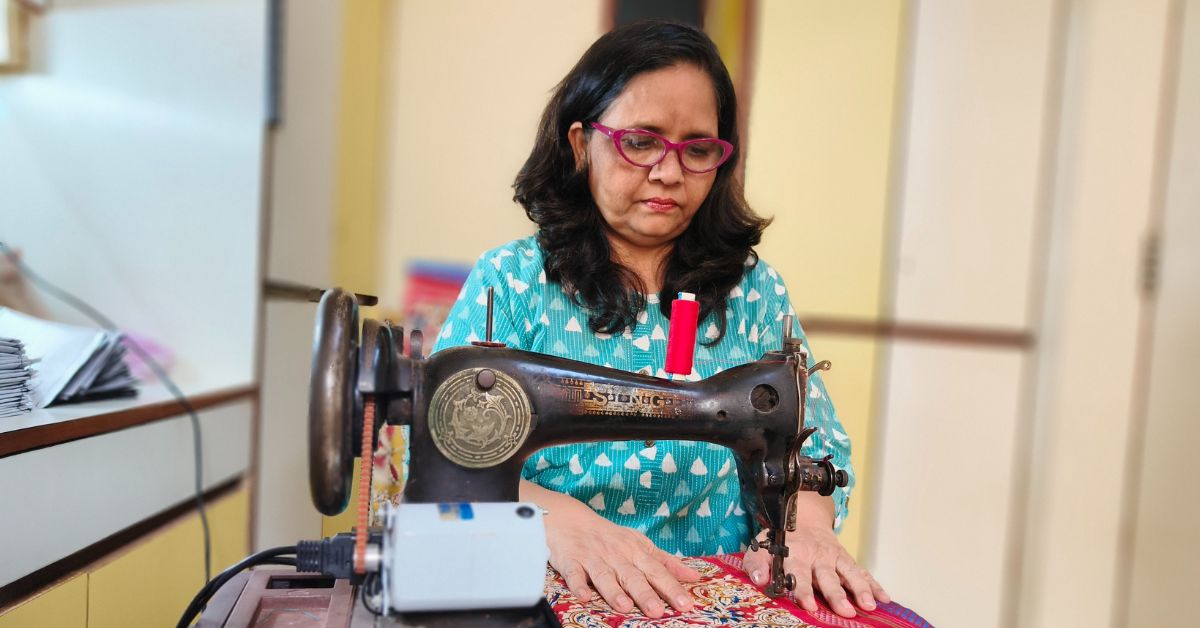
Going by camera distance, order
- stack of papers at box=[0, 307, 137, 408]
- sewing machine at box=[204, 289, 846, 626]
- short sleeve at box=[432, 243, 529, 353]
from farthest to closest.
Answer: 1. stack of papers at box=[0, 307, 137, 408]
2. short sleeve at box=[432, 243, 529, 353]
3. sewing machine at box=[204, 289, 846, 626]

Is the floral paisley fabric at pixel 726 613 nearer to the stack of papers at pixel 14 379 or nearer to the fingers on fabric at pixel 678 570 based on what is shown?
the fingers on fabric at pixel 678 570

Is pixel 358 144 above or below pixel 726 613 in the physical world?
above

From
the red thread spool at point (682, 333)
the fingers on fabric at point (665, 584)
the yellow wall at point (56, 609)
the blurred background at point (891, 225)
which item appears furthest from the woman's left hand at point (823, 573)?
the blurred background at point (891, 225)

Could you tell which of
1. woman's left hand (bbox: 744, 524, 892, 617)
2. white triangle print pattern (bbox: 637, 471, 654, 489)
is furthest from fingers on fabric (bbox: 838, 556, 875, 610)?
white triangle print pattern (bbox: 637, 471, 654, 489)

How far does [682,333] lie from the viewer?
773 mm

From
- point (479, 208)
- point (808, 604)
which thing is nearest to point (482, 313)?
point (808, 604)

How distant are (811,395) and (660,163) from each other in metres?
0.39

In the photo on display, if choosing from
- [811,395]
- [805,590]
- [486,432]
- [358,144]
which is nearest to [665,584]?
[805,590]

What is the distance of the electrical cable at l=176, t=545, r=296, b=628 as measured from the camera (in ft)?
2.38

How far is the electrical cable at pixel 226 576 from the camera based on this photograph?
725 millimetres

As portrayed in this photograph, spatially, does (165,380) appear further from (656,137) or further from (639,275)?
(656,137)

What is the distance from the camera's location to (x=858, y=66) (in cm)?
223

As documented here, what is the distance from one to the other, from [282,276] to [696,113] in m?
1.46

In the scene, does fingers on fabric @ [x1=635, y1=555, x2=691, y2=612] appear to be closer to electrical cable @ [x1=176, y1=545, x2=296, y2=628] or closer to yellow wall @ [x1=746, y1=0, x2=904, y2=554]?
electrical cable @ [x1=176, y1=545, x2=296, y2=628]
